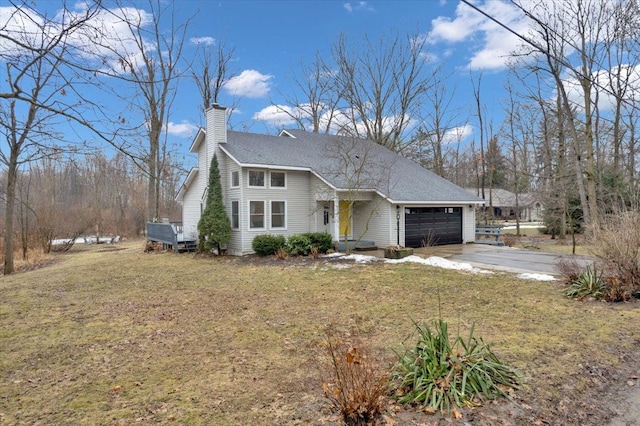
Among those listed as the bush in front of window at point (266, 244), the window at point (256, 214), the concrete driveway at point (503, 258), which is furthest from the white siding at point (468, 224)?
the window at point (256, 214)

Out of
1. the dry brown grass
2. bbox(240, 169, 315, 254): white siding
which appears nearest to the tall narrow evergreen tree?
bbox(240, 169, 315, 254): white siding

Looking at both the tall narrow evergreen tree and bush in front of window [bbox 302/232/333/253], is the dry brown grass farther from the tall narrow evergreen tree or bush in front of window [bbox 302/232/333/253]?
the tall narrow evergreen tree

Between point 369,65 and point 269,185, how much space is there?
15.8 m

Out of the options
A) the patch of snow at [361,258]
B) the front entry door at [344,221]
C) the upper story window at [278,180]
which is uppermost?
the upper story window at [278,180]

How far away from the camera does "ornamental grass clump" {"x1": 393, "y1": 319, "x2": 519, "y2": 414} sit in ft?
11.9

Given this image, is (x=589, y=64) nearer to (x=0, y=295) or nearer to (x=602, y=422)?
(x=602, y=422)

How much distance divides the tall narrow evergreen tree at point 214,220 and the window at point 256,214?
3.32 ft

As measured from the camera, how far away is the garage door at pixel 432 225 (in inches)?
690

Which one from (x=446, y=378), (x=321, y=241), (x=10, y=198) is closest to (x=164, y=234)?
(x=10, y=198)

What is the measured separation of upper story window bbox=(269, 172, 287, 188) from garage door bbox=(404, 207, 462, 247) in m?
5.65

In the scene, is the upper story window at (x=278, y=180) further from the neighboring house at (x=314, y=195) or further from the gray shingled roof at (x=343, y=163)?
the gray shingled roof at (x=343, y=163)

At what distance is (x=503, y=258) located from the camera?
1405 cm

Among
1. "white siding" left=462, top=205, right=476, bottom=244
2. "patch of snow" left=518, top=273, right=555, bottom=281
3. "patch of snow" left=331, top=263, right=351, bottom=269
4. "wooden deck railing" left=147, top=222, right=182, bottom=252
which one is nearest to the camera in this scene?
"patch of snow" left=518, top=273, right=555, bottom=281

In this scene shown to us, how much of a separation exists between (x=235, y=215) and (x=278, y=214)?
6.08ft
